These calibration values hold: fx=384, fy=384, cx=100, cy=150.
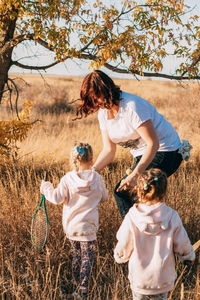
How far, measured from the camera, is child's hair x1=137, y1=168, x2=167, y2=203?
2299 mm

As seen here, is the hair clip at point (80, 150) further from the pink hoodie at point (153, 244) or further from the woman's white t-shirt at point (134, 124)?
the pink hoodie at point (153, 244)

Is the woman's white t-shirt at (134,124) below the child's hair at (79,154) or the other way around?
the other way around

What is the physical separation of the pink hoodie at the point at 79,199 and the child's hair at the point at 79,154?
77mm

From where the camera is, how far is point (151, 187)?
230 cm

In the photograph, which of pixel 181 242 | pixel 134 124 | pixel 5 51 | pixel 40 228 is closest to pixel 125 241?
pixel 181 242

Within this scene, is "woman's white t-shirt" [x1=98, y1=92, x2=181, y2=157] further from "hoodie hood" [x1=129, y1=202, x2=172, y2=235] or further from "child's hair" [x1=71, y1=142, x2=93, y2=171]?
"hoodie hood" [x1=129, y1=202, x2=172, y2=235]

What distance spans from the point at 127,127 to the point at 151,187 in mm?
837

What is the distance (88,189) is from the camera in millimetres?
2885

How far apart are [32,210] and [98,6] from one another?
274 cm

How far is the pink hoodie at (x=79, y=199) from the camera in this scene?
2.87 metres

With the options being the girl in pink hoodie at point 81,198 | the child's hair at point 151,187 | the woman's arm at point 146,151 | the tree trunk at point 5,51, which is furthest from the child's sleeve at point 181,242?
the tree trunk at point 5,51

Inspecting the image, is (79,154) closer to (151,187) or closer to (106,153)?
(106,153)

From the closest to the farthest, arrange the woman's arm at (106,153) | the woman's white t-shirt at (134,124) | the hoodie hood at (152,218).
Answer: the hoodie hood at (152,218) < the woman's white t-shirt at (134,124) < the woman's arm at (106,153)

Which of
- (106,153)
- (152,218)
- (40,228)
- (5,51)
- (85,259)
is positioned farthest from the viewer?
(5,51)
